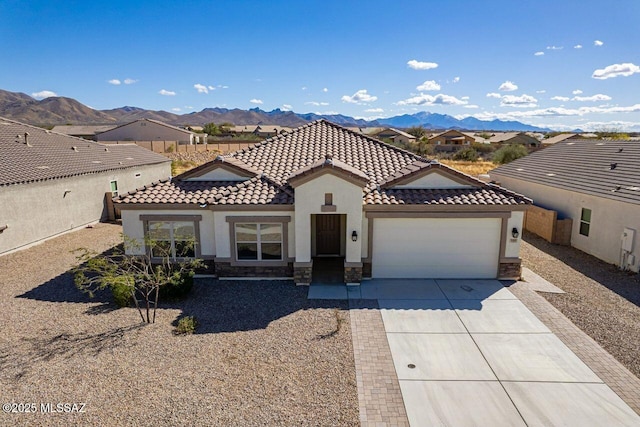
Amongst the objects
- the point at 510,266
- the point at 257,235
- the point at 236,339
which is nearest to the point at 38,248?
the point at 257,235

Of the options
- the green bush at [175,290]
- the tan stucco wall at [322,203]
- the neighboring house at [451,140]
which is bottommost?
the green bush at [175,290]

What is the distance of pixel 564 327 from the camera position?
1023cm

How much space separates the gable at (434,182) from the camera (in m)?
13.9

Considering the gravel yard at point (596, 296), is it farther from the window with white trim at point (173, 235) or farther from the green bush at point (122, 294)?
the green bush at point (122, 294)

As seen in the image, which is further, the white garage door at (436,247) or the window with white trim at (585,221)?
the window with white trim at (585,221)

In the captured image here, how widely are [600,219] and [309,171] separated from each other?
13.1 m

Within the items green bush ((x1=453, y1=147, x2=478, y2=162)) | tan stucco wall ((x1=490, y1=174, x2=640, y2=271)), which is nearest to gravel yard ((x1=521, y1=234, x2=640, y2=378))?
tan stucco wall ((x1=490, y1=174, x2=640, y2=271))

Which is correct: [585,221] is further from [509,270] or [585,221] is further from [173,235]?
[173,235]

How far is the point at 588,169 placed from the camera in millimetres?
19438

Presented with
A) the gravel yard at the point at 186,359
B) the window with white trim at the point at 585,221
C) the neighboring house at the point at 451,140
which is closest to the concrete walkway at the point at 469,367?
the gravel yard at the point at 186,359

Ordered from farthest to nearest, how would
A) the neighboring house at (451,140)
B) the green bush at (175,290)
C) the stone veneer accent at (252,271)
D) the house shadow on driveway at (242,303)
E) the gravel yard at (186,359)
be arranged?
the neighboring house at (451,140)
the stone veneer accent at (252,271)
the green bush at (175,290)
the house shadow on driveway at (242,303)
the gravel yard at (186,359)

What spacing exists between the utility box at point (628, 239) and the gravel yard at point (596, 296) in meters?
0.93

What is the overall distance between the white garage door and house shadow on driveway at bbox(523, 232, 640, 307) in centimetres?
297

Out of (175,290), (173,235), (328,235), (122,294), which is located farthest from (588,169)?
(122,294)
